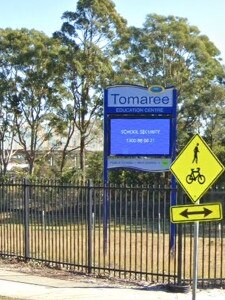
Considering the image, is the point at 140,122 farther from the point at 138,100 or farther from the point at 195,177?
the point at 195,177

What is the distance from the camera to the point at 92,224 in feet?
39.4

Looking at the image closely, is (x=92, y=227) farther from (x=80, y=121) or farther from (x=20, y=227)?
(x=80, y=121)

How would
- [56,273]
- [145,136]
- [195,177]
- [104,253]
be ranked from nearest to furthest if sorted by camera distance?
[195,177]
[56,273]
[104,253]
[145,136]

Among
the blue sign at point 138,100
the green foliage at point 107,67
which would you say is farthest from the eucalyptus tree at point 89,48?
the blue sign at point 138,100

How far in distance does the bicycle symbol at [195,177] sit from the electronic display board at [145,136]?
7.23m

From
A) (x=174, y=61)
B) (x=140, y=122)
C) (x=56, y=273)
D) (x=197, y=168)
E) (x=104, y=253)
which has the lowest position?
(x=56, y=273)

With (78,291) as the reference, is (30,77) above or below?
above

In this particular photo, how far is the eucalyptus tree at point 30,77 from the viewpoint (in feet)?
139

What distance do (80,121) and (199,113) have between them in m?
9.05

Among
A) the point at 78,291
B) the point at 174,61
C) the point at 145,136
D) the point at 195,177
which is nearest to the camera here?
the point at 195,177

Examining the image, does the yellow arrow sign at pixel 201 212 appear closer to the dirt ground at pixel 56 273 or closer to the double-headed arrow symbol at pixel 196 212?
the double-headed arrow symbol at pixel 196 212

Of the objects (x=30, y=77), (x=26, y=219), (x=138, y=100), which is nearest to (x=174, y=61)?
(x=30, y=77)

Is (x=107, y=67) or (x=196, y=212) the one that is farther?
(x=107, y=67)

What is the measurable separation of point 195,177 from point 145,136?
734 cm
